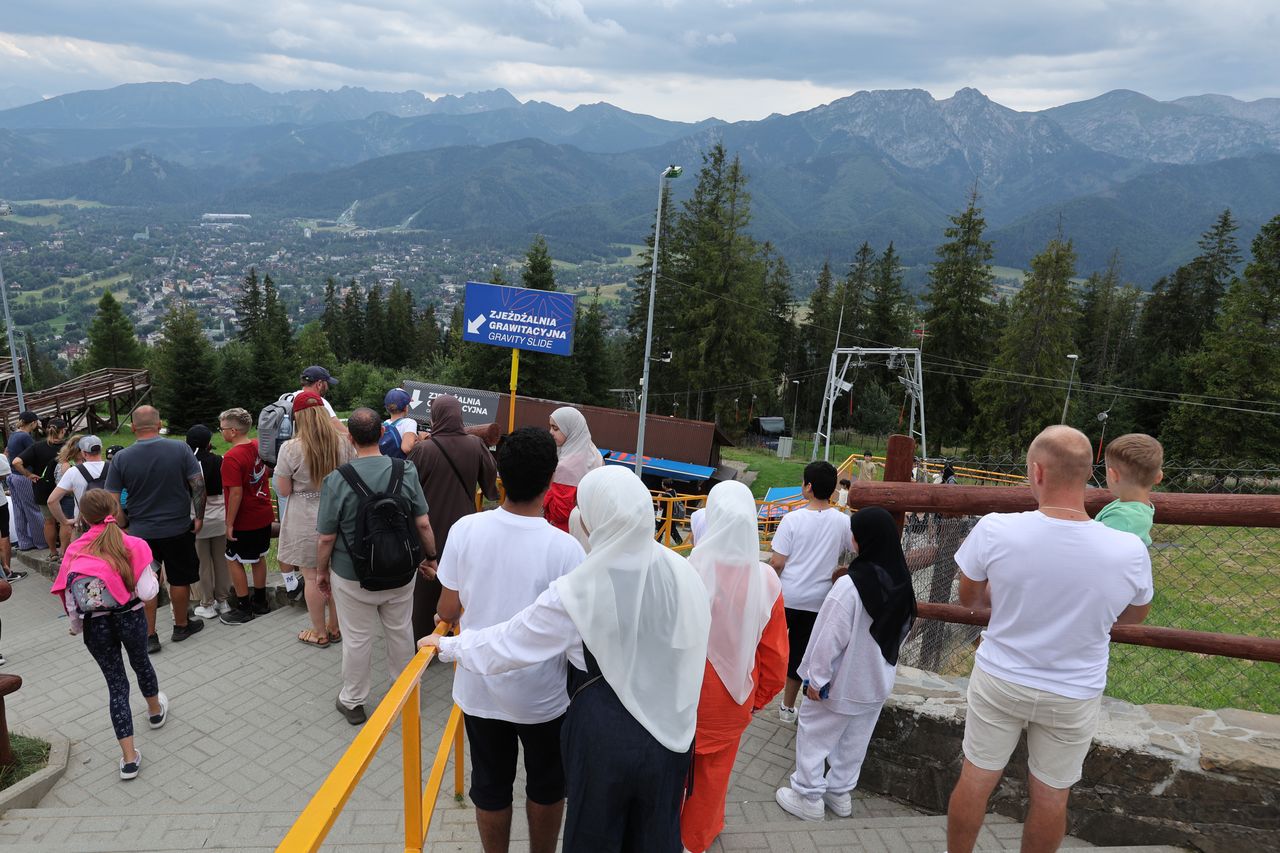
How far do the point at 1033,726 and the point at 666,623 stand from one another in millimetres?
1605

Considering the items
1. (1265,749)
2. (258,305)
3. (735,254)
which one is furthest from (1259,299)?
(258,305)

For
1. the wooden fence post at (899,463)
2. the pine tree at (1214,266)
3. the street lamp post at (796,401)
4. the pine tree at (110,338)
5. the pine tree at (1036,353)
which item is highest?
the pine tree at (1214,266)

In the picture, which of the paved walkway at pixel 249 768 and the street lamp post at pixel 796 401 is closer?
the paved walkway at pixel 249 768

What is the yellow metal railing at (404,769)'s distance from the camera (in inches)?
65.9

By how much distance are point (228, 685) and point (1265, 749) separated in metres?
6.03

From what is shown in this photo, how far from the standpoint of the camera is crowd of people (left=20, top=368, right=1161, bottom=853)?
222cm

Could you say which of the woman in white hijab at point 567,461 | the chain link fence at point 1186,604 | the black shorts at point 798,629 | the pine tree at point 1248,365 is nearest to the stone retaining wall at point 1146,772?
the black shorts at point 798,629

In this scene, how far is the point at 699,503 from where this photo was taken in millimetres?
20578

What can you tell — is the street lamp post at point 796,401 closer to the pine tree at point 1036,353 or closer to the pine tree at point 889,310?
the pine tree at point 889,310

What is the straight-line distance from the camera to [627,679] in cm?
220

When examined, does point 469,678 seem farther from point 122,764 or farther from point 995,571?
point 122,764

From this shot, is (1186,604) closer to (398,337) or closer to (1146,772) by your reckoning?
(1146,772)

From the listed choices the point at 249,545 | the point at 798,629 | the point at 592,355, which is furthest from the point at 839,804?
the point at 592,355

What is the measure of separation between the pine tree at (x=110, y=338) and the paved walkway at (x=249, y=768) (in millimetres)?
63718
